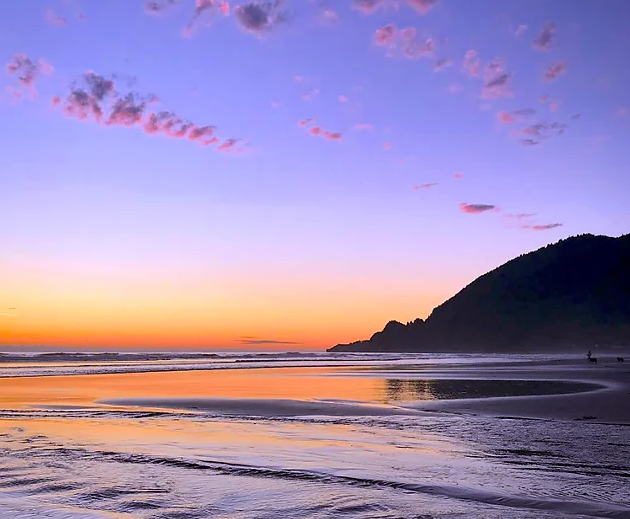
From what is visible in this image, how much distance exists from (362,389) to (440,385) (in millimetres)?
4926

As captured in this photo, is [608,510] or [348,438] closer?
[608,510]

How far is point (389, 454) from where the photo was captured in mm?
13039

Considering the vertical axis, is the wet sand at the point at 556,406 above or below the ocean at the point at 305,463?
below

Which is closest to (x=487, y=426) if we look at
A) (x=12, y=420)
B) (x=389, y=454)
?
(x=389, y=454)

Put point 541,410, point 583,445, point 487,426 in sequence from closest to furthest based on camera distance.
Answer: point 583,445 → point 487,426 → point 541,410

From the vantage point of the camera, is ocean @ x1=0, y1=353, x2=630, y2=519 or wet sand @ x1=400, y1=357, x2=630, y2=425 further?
wet sand @ x1=400, y1=357, x2=630, y2=425

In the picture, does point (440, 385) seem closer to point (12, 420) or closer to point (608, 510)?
point (12, 420)

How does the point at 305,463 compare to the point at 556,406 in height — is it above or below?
above

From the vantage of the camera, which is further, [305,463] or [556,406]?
[556,406]

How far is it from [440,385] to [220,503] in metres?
26.4

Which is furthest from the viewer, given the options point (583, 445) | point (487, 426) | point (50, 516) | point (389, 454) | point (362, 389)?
point (362, 389)

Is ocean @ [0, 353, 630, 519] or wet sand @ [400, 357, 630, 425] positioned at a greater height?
ocean @ [0, 353, 630, 519]

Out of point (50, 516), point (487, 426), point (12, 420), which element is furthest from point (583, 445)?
point (12, 420)

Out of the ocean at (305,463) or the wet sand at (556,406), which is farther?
the wet sand at (556,406)
